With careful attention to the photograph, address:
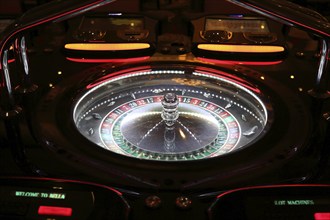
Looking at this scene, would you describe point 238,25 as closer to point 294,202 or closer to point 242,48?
point 242,48

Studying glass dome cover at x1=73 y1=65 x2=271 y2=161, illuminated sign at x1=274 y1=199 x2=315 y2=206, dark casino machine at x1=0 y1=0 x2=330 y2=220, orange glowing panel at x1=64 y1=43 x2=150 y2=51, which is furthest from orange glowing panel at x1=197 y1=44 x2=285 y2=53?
illuminated sign at x1=274 y1=199 x2=315 y2=206

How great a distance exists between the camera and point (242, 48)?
6.07 feet

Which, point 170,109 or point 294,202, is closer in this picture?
point 294,202

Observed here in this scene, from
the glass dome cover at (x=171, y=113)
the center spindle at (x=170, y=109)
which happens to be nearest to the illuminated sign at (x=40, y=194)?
the glass dome cover at (x=171, y=113)

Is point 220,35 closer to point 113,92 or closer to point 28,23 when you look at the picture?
point 113,92

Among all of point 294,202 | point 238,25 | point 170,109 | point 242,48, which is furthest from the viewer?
point 238,25

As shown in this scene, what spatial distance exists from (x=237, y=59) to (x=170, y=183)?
80 centimetres

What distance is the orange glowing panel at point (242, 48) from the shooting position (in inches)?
72.0

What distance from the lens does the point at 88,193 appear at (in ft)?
3.54

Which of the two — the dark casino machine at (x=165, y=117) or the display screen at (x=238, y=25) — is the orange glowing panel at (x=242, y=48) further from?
the display screen at (x=238, y=25)

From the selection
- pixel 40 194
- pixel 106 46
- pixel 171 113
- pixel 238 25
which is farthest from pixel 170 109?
pixel 238 25

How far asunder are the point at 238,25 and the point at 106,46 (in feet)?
2.03

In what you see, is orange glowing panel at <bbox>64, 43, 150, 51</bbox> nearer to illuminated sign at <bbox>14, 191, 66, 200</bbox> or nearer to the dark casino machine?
the dark casino machine

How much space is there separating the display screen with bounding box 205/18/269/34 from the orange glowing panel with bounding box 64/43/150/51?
339mm
